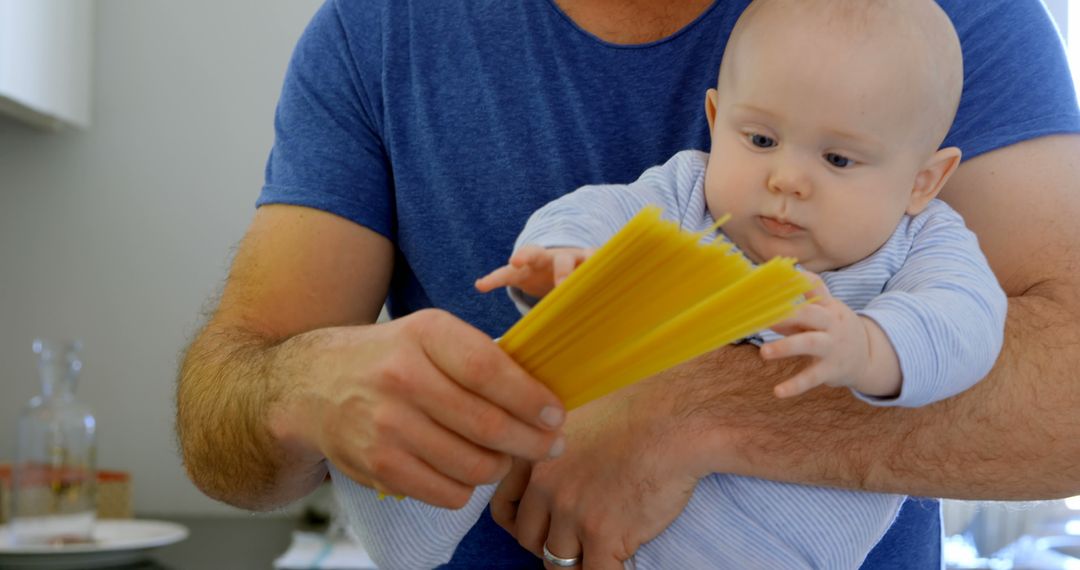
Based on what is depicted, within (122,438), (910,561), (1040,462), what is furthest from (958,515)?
(122,438)

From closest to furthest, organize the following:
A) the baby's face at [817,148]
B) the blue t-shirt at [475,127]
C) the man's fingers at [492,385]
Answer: the man's fingers at [492,385] < the baby's face at [817,148] < the blue t-shirt at [475,127]

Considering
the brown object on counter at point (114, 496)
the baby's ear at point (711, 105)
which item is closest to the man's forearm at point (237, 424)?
the baby's ear at point (711, 105)

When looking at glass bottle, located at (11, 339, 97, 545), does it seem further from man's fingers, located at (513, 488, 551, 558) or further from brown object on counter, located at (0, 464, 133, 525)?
man's fingers, located at (513, 488, 551, 558)

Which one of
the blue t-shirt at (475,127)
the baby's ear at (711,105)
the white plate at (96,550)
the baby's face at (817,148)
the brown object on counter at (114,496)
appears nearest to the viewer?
the baby's face at (817,148)

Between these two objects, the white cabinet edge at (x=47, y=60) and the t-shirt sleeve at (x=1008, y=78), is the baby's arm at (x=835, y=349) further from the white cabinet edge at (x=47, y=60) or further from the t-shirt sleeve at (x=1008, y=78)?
the white cabinet edge at (x=47, y=60)

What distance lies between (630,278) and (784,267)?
0.09 m

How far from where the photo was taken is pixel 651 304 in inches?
30.5

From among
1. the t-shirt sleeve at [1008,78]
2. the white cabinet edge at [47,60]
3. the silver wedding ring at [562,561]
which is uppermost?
the t-shirt sleeve at [1008,78]

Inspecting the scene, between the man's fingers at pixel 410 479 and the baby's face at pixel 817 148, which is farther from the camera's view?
the baby's face at pixel 817 148

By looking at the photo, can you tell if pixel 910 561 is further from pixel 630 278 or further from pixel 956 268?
pixel 630 278

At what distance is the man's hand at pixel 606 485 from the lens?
108cm

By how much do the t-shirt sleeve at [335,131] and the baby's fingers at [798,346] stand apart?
0.70m

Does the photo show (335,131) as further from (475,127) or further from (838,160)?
(838,160)

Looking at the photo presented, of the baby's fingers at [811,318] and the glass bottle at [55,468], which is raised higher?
the baby's fingers at [811,318]
